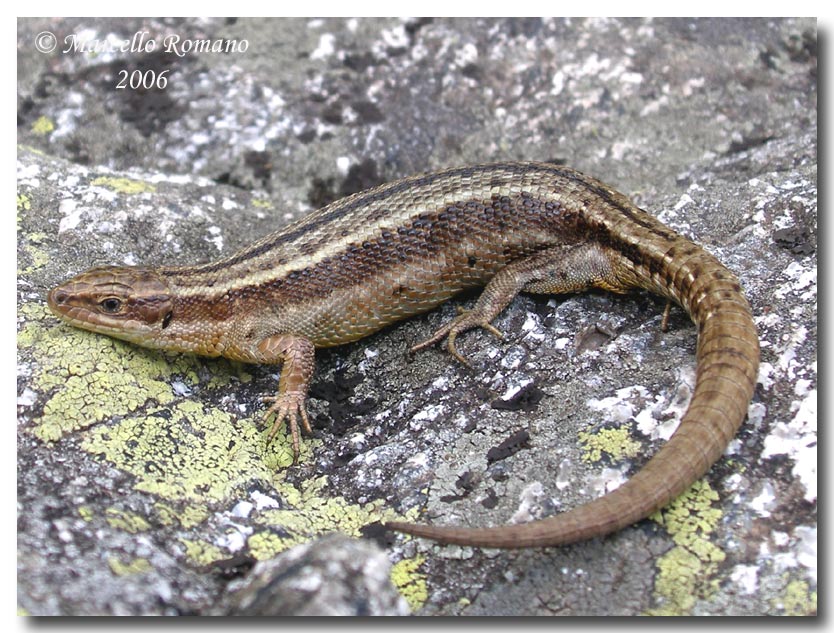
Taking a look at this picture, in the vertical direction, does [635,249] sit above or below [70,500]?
above

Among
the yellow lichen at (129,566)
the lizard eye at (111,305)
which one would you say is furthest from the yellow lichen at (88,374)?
the yellow lichen at (129,566)

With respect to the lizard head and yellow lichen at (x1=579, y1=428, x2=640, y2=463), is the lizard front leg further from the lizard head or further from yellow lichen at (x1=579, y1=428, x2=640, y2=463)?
yellow lichen at (x1=579, y1=428, x2=640, y2=463)

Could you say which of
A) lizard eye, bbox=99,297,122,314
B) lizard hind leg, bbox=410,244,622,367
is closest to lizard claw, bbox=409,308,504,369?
lizard hind leg, bbox=410,244,622,367

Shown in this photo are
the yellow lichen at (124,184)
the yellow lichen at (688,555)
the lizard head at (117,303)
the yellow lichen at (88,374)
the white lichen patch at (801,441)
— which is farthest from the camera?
the yellow lichen at (124,184)

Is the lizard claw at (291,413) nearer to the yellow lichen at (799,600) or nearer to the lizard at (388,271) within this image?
the lizard at (388,271)

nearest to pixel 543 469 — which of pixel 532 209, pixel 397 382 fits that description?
pixel 397 382

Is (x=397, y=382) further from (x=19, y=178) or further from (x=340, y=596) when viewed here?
(x=19, y=178)

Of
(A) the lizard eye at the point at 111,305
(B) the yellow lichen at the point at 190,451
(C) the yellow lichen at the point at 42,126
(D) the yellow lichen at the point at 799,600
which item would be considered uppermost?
(C) the yellow lichen at the point at 42,126
